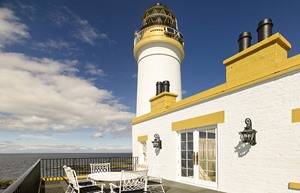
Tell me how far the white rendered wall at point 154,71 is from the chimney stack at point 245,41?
690 cm

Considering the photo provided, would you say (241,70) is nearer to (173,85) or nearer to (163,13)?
(173,85)

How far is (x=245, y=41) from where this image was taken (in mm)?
5520

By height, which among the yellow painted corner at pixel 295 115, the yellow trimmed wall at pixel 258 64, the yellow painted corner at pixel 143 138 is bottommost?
the yellow painted corner at pixel 143 138

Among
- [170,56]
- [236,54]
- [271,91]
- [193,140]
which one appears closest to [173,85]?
[170,56]

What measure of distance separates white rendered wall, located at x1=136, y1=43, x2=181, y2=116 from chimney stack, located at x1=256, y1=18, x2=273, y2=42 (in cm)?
742

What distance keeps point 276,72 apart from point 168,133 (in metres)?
4.66

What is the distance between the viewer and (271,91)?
446 cm

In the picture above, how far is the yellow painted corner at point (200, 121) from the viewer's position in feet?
18.9

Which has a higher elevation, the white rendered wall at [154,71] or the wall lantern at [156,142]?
the white rendered wall at [154,71]

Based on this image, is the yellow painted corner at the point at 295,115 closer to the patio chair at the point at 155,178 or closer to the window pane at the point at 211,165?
the window pane at the point at 211,165

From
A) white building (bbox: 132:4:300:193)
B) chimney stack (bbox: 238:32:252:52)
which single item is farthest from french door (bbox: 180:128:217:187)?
chimney stack (bbox: 238:32:252:52)

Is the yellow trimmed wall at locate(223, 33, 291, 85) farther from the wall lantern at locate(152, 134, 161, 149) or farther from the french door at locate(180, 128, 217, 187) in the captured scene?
the wall lantern at locate(152, 134, 161, 149)

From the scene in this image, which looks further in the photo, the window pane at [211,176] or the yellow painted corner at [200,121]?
the window pane at [211,176]

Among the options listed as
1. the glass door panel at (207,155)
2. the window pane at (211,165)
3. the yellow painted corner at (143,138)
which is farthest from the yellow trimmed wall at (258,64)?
the yellow painted corner at (143,138)
